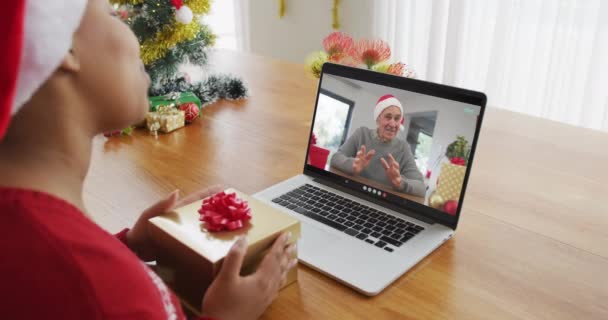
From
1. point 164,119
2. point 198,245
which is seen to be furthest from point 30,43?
point 164,119

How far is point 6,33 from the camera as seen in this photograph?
1.32ft

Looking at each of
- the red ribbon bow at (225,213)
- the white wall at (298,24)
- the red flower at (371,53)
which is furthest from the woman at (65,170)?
the white wall at (298,24)

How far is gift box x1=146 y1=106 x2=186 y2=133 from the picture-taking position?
132 centimetres

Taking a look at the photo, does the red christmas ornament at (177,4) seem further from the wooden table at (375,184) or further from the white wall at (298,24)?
the white wall at (298,24)

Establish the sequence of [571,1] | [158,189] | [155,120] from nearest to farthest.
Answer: [158,189] → [155,120] → [571,1]

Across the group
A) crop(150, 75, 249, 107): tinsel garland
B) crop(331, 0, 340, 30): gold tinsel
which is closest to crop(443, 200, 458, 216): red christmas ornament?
crop(150, 75, 249, 107): tinsel garland

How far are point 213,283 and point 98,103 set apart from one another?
26 centimetres

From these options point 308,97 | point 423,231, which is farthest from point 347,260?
point 308,97

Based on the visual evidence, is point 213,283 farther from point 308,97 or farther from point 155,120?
point 308,97

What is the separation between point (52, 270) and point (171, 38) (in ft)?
3.10

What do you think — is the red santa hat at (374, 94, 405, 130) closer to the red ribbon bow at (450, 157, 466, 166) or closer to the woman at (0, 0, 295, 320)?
the red ribbon bow at (450, 157, 466, 166)

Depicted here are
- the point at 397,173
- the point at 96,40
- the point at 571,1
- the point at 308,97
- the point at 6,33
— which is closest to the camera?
the point at 6,33

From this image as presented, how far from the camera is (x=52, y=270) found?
0.51m

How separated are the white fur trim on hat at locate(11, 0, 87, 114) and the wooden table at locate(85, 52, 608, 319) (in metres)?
0.42
